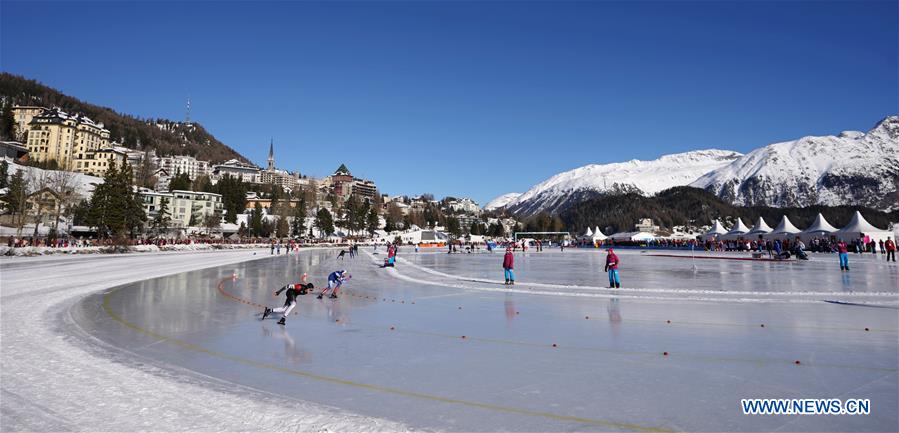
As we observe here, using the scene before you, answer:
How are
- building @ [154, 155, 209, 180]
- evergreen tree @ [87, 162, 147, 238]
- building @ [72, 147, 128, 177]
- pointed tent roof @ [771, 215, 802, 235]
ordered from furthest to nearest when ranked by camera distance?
building @ [154, 155, 209, 180] → building @ [72, 147, 128, 177] → evergreen tree @ [87, 162, 147, 238] → pointed tent roof @ [771, 215, 802, 235]

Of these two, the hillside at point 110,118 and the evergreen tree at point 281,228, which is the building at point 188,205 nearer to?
the evergreen tree at point 281,228

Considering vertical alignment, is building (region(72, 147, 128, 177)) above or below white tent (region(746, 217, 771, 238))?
above

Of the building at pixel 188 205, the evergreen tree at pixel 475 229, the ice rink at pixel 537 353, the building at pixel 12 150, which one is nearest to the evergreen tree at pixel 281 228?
the building at pixel 188 205

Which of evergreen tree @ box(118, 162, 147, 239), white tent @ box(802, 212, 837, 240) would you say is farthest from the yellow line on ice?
evergreen tree @ box(118, 162, 147, 239)

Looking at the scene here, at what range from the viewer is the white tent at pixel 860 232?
128 ft

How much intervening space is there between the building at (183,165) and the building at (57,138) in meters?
33.4

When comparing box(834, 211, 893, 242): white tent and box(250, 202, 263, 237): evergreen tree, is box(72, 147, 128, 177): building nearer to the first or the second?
box(250, 202, 263, 237): evergreen tree

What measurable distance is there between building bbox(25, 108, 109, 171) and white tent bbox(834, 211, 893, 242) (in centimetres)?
14733

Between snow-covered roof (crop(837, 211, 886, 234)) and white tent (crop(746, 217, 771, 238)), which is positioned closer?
snow-covered roof (crop(837, 211, 886, 234))

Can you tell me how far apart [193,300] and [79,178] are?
108 meters

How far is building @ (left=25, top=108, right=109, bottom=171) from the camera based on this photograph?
391 ft

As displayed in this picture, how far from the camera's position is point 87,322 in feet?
26.1

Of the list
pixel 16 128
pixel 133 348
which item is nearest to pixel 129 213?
pixel 133 348

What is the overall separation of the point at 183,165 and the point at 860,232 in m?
182
